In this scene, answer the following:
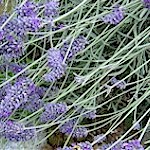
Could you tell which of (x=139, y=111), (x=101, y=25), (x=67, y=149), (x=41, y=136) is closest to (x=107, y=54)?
(x=101, y=25)

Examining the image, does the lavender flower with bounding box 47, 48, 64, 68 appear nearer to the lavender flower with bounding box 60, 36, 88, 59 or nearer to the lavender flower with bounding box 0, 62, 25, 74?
the lavender flower with bounding box 60, 36, 88, 59

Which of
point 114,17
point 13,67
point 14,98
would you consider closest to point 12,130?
point 14,98

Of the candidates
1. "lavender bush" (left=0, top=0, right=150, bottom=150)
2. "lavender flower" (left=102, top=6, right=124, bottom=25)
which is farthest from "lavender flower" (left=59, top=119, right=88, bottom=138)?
"lavender flower" (left=102, top=6, right=124, bottom=25)

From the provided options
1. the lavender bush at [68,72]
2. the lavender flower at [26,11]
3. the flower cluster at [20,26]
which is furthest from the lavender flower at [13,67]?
the lavender flower at [26,11]

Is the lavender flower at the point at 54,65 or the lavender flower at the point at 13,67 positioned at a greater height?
the lavender flower at the point at 54,65

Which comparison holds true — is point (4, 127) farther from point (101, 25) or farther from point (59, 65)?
point (101, 25)

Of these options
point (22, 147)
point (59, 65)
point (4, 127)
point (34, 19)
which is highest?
point (34, 19)

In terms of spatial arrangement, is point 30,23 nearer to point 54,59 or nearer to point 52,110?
point 54,59

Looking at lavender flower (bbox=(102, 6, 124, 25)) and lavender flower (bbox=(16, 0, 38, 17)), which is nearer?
lavender flower (bbox=(16, 0, 38, 17))

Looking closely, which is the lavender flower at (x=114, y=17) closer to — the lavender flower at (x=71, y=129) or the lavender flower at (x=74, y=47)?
the lavender flower at (x=74, y=47)
